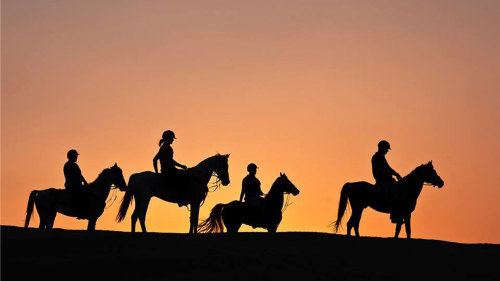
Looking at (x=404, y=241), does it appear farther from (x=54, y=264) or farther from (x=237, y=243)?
(x=54, y=264)

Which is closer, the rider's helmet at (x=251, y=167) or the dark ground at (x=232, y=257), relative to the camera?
the dark ground at (x=232, y=257)

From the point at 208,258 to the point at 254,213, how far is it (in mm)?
7720

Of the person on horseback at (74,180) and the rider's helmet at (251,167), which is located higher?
the rider's helmet at (251,167)

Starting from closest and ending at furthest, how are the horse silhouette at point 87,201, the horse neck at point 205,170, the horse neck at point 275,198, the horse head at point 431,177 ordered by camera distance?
the horse neck at point 205,170
the horse head at point 431,177
the horse silhouette at point 87,201
the horse neck at point 275,198

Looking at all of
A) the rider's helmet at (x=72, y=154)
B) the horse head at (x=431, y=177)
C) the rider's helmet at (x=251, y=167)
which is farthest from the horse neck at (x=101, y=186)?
the horse head at (x=431, y=177)

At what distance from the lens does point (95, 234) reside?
83.9ft

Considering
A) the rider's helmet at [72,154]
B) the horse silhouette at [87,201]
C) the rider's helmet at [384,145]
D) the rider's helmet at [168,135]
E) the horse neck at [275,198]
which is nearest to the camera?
the rider's helmet at [168,135]

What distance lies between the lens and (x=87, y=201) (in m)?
29.7

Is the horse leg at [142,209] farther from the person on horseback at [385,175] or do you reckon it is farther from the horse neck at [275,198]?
the person on horseback at [385,175]

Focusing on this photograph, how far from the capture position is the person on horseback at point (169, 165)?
27.6 meters

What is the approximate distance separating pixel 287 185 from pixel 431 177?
399cm

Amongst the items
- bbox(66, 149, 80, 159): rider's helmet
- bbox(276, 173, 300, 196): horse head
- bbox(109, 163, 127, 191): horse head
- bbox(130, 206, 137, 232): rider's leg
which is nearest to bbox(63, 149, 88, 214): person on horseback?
bbox(66, 149, 80, 159): rider's helmet

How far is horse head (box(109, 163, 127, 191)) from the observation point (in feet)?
98.1

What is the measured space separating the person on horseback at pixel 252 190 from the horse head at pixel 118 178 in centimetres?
340
